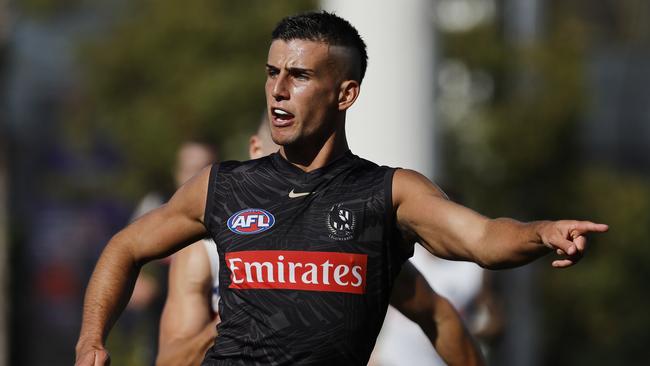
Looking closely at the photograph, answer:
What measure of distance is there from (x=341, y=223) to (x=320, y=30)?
719 millimetres

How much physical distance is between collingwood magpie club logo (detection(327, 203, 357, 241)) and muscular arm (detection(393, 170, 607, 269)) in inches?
6.9

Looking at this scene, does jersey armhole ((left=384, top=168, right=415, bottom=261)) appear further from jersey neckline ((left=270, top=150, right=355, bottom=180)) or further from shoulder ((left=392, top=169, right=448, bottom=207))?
jersey neckline ((left=270, top=150, right=355, bottom=180))

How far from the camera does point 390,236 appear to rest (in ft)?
18.2

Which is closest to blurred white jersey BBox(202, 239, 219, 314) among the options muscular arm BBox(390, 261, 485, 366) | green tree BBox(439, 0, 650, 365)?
muscular arm BBox(390, 261, 485, 366)

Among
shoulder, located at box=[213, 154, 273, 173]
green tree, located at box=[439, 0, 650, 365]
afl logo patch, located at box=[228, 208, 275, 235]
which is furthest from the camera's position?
green tree, located at box=[439, 0, 650, 365]

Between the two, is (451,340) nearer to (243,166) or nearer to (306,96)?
(243,166)

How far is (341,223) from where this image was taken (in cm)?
548

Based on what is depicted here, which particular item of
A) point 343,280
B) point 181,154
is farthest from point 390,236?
point 181,154

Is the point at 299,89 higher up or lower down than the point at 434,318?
higher up

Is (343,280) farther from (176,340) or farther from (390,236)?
(176,340)

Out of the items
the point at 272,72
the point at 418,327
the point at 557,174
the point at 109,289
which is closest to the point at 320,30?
the point at 272,72

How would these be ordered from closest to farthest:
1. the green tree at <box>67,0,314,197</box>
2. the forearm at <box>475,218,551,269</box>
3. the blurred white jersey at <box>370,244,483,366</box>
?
the forearm at <box>475,218,551,269</box>, the blurred white jersey at <box>370,244,483,366</box>, the green tree at <box>67,0,314,197</box>

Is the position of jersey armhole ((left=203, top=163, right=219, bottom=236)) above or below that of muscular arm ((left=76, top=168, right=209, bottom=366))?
above

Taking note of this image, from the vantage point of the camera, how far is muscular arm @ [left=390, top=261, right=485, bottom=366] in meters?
6.46
